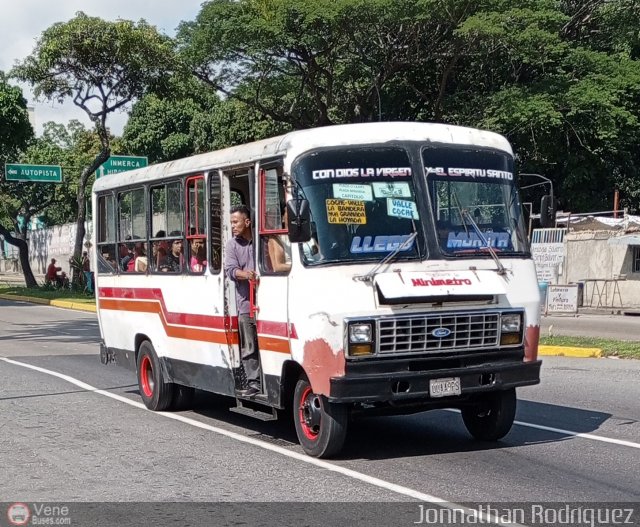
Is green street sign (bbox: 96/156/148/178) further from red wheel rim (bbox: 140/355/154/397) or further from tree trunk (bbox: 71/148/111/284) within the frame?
red wheel rim (bbox: 140/355/154/397)

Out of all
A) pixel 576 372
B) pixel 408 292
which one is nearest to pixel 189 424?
pixel 408 292

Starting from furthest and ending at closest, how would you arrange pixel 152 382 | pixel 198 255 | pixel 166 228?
pixel 152 382 < pixel 166 228 < pixel 198 255

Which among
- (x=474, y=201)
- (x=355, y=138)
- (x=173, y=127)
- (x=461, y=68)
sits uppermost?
(x=173, y=127)

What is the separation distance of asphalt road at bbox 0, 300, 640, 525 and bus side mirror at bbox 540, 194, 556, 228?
2.02 meters

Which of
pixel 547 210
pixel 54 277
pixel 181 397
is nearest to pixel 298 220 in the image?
pixel 547 210

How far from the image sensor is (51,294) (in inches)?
1476

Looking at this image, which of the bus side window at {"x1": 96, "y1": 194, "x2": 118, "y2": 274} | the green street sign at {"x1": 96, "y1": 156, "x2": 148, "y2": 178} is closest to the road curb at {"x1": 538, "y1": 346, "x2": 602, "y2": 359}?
the bus side window at {"x1": 96, "y1": 194, "x2": 118, "y2": 274}

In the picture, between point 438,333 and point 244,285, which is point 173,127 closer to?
point 244,285

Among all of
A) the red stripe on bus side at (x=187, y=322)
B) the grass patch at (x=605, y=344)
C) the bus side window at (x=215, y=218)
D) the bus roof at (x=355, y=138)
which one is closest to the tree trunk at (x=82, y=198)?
the grass patch at (x=605, y=344)

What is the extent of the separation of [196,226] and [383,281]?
114 inches

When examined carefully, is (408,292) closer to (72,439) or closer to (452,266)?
(452,266)

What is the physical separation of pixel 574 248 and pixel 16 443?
76.9 ft

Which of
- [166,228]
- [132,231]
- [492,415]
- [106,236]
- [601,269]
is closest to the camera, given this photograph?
[492,415]

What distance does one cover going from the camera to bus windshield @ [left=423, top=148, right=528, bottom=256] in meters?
8.12
